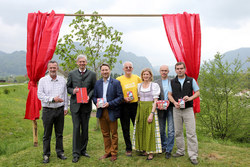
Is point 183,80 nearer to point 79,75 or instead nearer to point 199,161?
point 199,161

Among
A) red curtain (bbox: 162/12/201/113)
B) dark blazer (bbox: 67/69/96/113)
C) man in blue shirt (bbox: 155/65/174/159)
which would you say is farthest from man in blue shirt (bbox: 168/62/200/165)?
dark blazer (bbox: 67/69/96/113)

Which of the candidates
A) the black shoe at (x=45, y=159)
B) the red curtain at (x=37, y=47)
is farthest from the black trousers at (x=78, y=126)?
the red curtain at (x=37, y=47)

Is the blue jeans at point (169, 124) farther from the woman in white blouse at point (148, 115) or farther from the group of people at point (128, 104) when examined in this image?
the woman in white blouse at point (148, 115)

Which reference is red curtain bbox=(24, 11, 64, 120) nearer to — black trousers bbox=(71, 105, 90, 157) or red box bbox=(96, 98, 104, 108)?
black trousers bbox=(71, 105, 90, 157)

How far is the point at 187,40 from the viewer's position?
468cm

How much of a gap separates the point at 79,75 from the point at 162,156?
8.53 feet

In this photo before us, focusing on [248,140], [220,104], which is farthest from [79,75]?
[248,140]

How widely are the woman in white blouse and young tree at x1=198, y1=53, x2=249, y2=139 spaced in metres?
4.41

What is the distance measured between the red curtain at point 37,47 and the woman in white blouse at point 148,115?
264 centimetres

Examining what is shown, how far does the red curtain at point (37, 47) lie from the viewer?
15.6ft

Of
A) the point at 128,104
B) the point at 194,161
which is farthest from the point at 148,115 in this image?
the point at 194,161

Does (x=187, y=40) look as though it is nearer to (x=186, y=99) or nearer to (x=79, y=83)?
(x=186, y=99)

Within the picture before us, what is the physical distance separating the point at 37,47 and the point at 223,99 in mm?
6893

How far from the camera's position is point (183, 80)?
3.88m
